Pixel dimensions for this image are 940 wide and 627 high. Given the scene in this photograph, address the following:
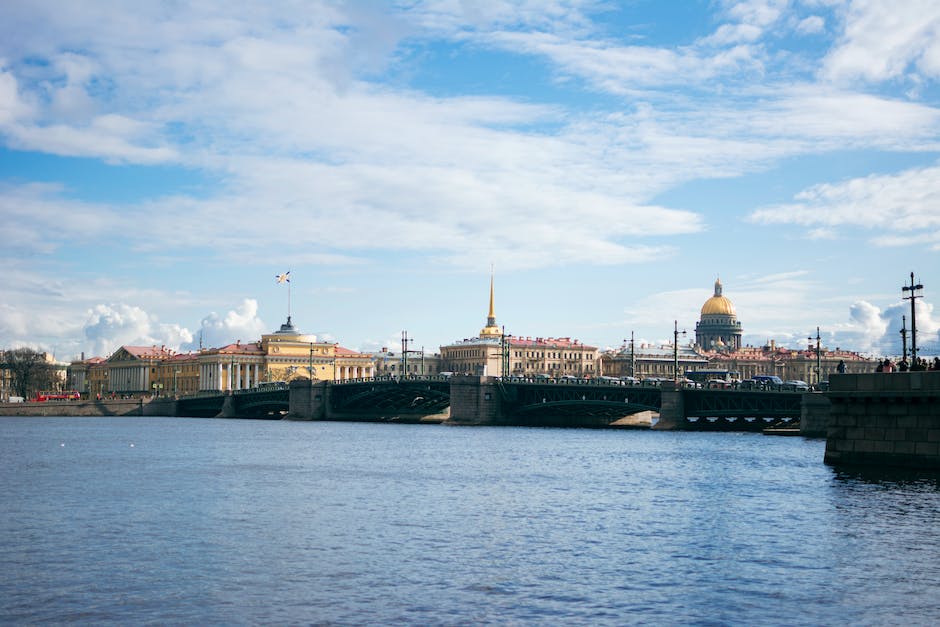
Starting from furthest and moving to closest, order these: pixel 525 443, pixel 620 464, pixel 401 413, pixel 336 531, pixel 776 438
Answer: pixel 401 413, pixel 776 438, pixel 525 443, pixel 620 464, pixel 336 531

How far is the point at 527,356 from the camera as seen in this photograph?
623 feet

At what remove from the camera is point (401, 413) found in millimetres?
111500

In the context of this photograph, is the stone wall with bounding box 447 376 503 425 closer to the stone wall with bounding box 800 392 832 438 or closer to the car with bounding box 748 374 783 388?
the car with bounding box 748 374 783 388

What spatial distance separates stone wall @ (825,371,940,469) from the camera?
108 feet

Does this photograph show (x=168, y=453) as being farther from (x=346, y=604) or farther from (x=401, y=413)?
(x=401, y=413)

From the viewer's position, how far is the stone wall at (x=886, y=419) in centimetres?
3291

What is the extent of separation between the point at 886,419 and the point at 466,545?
1586cm

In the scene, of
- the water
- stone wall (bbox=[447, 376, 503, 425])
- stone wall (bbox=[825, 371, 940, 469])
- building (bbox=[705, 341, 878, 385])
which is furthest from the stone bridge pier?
building (bbox=[705, 341, 878, 385])

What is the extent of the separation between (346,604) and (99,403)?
128 meters

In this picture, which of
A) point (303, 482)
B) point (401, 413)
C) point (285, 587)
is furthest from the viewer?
point (401, 413)

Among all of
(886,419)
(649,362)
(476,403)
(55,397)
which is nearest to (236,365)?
(55,397)

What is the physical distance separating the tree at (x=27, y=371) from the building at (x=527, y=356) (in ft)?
219

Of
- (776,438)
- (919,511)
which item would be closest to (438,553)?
(919,511)

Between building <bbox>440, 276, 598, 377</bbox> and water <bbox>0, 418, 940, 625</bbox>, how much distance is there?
454 ft
